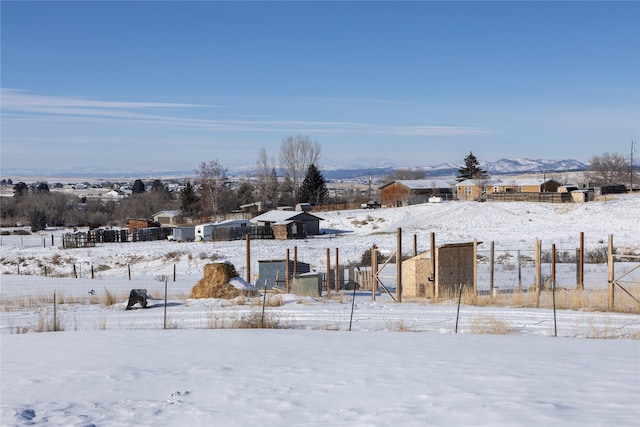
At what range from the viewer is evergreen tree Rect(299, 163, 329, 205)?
101 m

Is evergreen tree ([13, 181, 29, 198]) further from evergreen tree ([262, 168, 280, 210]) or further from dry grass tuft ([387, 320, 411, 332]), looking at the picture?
dry grass tuft ([387, 320, 411, 332])

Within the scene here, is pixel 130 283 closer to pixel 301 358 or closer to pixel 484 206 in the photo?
pixel 301 358

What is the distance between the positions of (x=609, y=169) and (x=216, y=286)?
5222 inches

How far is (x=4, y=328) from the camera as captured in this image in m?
17.4

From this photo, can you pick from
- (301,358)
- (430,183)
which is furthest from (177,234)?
(301,358)

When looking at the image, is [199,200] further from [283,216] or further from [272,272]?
[272,272]

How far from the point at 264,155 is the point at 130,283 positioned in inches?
3922

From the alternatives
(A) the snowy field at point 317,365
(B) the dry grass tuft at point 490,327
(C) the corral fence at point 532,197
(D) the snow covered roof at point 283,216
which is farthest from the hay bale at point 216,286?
(C) the corral fence at point 532,197

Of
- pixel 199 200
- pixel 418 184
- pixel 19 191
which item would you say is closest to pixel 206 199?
pixel 199 200

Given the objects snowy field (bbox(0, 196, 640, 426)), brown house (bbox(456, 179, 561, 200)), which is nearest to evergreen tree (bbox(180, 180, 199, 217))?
brown house (bbox(456, 179, 561, 200))

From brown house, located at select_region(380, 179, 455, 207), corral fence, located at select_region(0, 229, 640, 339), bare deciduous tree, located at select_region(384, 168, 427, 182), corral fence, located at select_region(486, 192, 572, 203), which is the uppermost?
bare deciduous tree, located at select_region(384, 168, 427, 182)

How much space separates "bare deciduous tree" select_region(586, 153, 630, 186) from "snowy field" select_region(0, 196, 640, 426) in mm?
119430

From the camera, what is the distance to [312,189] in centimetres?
10188

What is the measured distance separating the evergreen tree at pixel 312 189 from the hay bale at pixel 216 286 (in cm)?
7564
